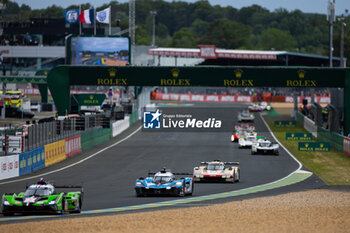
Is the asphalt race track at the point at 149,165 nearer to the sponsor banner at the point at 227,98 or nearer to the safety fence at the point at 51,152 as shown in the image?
the safety fence at the point at 51,152

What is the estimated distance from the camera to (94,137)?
5688 centimetres

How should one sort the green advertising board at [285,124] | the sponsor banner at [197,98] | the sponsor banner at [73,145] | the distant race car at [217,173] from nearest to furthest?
the distant race car at [217,173] → the sponsor banner at [73,145] → the green advertising board at [285,124] → the sponsor banner at [197,98]

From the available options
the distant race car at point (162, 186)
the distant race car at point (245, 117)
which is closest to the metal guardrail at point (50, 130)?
the distant race car at point (162, 186)

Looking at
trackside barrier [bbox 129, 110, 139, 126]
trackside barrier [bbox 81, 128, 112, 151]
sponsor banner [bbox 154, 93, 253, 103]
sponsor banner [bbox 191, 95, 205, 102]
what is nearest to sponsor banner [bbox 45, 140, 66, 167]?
trackside barrier [bbox 81, 128, 112, 151]

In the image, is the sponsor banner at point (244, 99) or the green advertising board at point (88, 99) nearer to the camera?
the green advertising board at point (88, 99)

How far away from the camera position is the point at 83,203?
1038 inches

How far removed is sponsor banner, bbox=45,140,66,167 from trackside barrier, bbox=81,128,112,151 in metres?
6.36

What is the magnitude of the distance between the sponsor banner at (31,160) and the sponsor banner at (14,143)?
627mm

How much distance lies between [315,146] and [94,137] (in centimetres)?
1717

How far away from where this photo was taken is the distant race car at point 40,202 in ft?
75.7

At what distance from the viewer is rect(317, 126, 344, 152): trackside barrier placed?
52072mm

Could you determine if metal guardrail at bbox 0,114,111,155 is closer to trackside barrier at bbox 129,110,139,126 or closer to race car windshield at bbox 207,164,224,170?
race car windshield at bbox 207,164,224,170

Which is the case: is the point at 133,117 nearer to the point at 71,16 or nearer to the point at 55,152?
the point at 71,16

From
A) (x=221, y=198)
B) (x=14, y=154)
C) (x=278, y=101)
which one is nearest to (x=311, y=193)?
(x=221, y=198)
